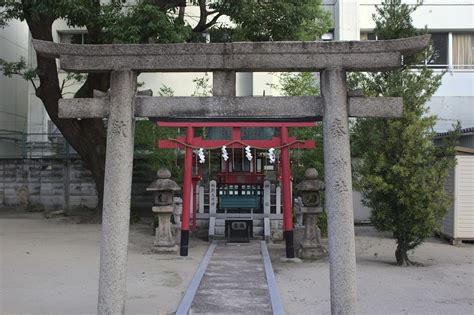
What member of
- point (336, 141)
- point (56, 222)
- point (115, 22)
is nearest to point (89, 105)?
point (336, 141)

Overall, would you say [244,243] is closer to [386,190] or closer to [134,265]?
[134,265]

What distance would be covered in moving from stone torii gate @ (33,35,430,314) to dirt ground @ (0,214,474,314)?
1.80 meters

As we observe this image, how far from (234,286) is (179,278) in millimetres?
1298

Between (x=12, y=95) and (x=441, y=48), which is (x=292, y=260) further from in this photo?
(x=12, y=95)

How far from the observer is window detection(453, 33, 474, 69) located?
22531 millimetres

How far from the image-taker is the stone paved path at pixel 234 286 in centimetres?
768

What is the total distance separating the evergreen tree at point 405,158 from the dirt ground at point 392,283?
0.91 meters

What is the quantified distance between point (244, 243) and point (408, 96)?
6.30 metres

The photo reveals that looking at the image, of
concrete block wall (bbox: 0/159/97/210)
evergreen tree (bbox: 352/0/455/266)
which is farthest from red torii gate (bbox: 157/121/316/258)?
concrete block wall (bbox: 0/159/97/210)

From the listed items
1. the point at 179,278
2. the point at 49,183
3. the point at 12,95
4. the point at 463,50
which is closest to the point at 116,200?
the point at 179,278

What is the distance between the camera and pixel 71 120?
1828 cm

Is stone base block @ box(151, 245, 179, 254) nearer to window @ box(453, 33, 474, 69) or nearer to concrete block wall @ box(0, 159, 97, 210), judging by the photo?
concrete block wall @ box(0, 159, 97, 210)

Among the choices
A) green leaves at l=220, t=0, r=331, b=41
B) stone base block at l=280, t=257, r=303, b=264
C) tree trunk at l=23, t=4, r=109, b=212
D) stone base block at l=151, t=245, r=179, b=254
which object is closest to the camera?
stone base block at l=280, t=257, r=303, b=264

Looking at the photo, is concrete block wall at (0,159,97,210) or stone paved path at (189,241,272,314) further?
concrete block wall at (0,159,97,210)
